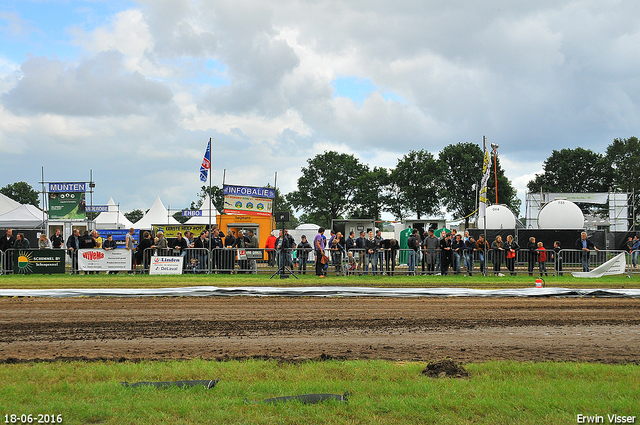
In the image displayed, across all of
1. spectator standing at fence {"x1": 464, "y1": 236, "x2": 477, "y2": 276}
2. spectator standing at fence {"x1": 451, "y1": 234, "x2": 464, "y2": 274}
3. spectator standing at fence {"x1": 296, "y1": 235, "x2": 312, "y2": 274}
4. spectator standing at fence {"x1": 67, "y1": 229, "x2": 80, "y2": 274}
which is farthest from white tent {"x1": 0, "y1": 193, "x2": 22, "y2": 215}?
spectator standing at fence {"x1": 464, "y1": 236, "x2": 477, "y2": 276}

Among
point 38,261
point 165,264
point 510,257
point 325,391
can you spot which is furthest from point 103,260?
point 325,391

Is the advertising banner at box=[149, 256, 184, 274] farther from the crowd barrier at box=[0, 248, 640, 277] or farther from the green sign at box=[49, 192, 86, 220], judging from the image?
the green sign at box=[49, 192, 86, 220]

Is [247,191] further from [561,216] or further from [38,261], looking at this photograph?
[561,216]

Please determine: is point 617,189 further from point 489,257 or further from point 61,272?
point 61,272

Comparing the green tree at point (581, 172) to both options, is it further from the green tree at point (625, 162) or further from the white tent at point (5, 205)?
the white tent at point (5, 205)

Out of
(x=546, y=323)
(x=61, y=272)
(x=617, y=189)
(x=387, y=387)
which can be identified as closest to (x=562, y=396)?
(x=387, y=387)

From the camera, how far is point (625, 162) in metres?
74.4

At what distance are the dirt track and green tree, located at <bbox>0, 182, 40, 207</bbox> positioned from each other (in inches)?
4161

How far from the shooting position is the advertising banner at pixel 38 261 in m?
19.4

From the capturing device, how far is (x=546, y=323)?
9555 mm

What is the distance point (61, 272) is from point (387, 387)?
59.5 feet

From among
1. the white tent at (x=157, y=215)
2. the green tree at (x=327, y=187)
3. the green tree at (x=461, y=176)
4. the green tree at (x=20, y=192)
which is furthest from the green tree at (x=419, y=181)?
the green tree at (x=20, y=192)

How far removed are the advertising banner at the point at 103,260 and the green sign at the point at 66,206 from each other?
36.8ft

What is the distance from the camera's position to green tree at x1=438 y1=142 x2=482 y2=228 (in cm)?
6725
